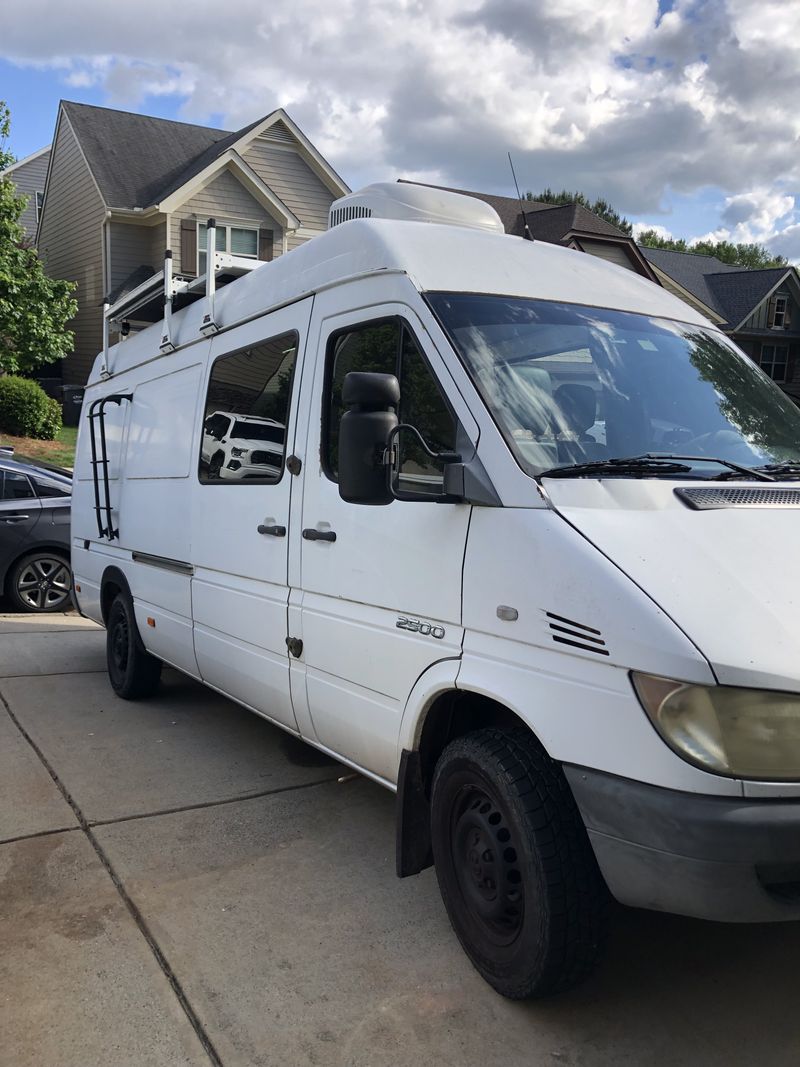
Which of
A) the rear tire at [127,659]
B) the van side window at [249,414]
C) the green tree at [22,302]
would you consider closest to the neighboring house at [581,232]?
the green tree at [22,302]

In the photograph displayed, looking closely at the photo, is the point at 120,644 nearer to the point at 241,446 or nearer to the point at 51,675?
the point at 51,675

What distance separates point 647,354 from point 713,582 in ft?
4.62

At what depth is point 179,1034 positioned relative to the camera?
285 centimetres

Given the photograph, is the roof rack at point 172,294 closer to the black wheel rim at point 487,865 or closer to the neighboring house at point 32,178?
the black wheel rim at point 487,865

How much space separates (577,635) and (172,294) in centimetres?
411

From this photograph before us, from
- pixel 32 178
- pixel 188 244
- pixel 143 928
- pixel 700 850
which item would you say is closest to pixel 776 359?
pixel 188 244

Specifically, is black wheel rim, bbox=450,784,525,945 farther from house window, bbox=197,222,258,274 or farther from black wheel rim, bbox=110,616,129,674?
house window, bbox=197,222,258,274

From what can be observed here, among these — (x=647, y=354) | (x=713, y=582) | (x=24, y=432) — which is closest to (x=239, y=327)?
(x=647, y=354)

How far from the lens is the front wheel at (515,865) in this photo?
270 cm

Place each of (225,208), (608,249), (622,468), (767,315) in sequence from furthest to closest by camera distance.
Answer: (767,315) < (608,249) < (225,208) < (622,468)

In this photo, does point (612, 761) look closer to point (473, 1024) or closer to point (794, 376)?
point (473, 1024)

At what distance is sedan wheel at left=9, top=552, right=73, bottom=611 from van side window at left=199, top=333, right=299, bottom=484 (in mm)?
5303

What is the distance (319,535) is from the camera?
3.84 m

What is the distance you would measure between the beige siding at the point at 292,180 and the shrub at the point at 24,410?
27.9 ft
